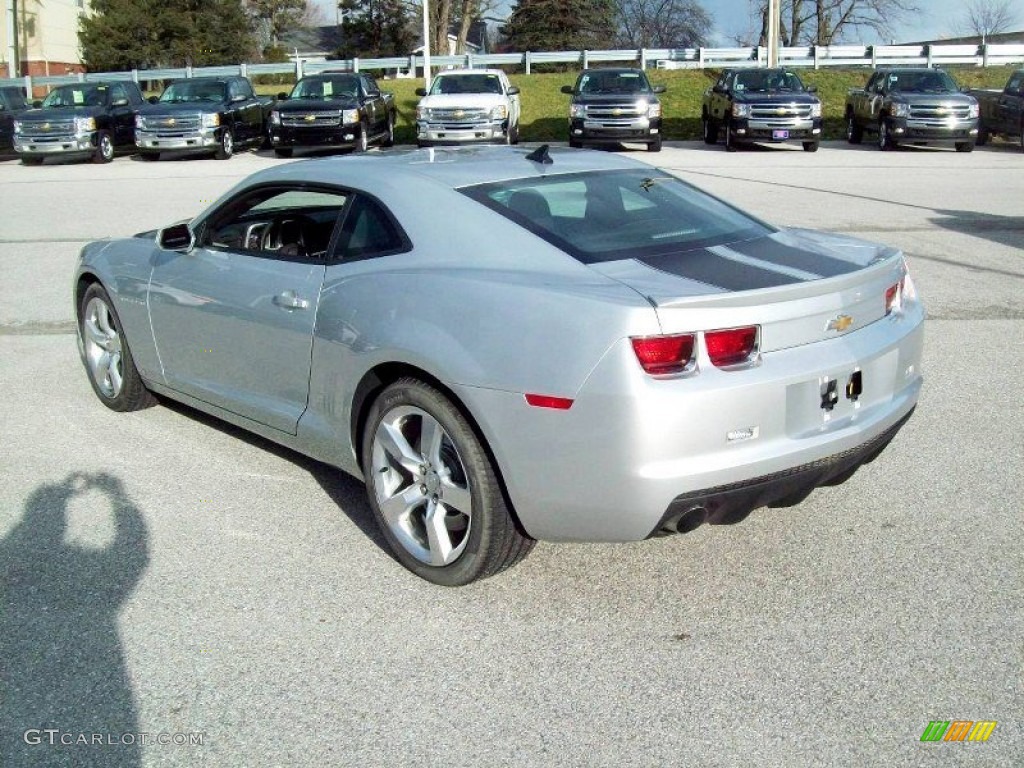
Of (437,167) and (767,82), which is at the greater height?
(767,82)

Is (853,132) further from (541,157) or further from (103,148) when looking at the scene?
(541,157)

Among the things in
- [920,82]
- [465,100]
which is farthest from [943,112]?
[465,100]

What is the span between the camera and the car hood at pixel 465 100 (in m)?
23.4

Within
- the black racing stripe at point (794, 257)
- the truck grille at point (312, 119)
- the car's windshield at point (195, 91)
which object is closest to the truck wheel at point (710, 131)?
the truck grille at point (312, 119)

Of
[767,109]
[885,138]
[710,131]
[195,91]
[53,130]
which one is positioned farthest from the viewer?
[710,131]

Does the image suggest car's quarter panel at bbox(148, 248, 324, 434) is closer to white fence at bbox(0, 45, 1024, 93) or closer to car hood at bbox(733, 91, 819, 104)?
car hood at bbox(733, 91, 819, 104)

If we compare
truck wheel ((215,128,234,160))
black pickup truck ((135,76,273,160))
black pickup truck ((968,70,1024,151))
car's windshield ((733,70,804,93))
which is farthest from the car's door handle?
black pickup truck ((968,70,1024,151))

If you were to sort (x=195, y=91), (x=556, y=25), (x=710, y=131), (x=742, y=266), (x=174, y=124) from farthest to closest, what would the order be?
1. (x=556, y=25)
2. (x=710, y=131)
3. (x=195, y=91)
4. (x=174, y=124)
5. (x=742, y=266)

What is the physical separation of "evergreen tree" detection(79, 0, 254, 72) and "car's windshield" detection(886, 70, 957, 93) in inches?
1548

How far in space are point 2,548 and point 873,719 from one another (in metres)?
3.29

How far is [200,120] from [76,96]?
13.6ft

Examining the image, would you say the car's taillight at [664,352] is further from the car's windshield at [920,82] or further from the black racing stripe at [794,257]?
the car's windshield at [920,82]

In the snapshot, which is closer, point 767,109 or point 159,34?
point 767,109

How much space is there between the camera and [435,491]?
400 centimetres
